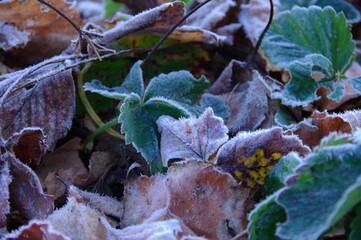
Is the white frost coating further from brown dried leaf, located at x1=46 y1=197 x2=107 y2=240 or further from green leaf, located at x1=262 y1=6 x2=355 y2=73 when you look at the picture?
green leaf, located at x1=262 y1=6 x2=355 y2=73

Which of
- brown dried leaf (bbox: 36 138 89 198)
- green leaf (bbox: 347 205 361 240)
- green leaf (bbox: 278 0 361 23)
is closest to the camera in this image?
green leaf (bbox: 347 205 361 240)

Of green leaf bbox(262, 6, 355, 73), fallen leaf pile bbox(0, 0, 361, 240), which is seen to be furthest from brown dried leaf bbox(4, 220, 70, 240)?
green leaf bbox(262, 6, 355, 73)

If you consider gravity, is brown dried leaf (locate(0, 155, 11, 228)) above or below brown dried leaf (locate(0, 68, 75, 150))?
below

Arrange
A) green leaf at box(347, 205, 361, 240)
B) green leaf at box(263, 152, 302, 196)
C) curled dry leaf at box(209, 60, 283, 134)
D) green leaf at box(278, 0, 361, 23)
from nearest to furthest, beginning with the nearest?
green leaf at box(347, 205, 361, 240), green leaf at box(263, 152, 302, 196), curled dry leaf at box(209, 60, 283, 134), green leaf at box(278, 0, 361, 23)

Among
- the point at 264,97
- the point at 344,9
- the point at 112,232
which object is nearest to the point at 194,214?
the point at 112,232

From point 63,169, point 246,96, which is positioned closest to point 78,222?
point 63,169

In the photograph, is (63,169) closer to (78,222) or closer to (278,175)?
(78,222)
